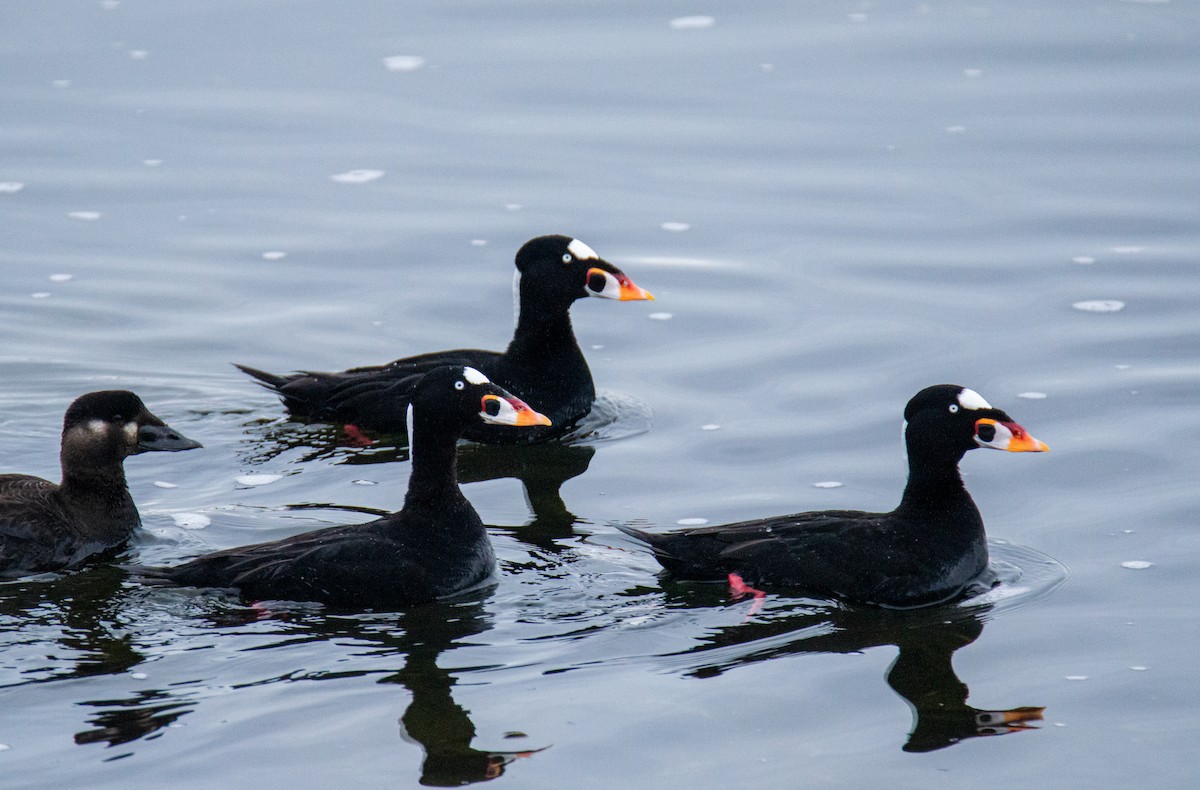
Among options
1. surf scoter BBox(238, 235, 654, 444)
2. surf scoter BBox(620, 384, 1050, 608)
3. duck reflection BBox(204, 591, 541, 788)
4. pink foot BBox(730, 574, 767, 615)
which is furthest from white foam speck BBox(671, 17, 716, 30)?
duck reflection BBox(204, 591, 541, 788)

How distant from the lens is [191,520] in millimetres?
9750

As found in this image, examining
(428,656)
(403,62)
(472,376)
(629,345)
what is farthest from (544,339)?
(403,62)

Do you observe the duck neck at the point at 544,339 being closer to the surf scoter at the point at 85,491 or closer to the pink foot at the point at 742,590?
the surf scoter at the point at 85,491

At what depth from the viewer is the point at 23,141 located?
16922mm

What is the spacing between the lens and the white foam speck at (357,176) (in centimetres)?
1603

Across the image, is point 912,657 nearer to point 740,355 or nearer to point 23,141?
point 740,355

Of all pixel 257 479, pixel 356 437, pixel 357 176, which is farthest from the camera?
pixel 357 176

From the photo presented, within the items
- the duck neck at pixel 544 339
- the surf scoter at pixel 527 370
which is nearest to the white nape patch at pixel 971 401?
the surf scoter at pixel 527 370

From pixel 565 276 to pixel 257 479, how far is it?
2551 mm

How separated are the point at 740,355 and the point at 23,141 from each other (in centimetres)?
819

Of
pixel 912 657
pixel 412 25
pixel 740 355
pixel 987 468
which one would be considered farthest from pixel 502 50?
pixel 912 657

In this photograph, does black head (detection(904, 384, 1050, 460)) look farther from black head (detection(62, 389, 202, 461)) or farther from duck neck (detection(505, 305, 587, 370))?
black head (detection(62, 389, 202, 461))

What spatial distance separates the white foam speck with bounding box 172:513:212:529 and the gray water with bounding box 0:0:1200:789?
0.17m

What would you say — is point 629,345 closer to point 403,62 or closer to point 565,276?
point 565,276
